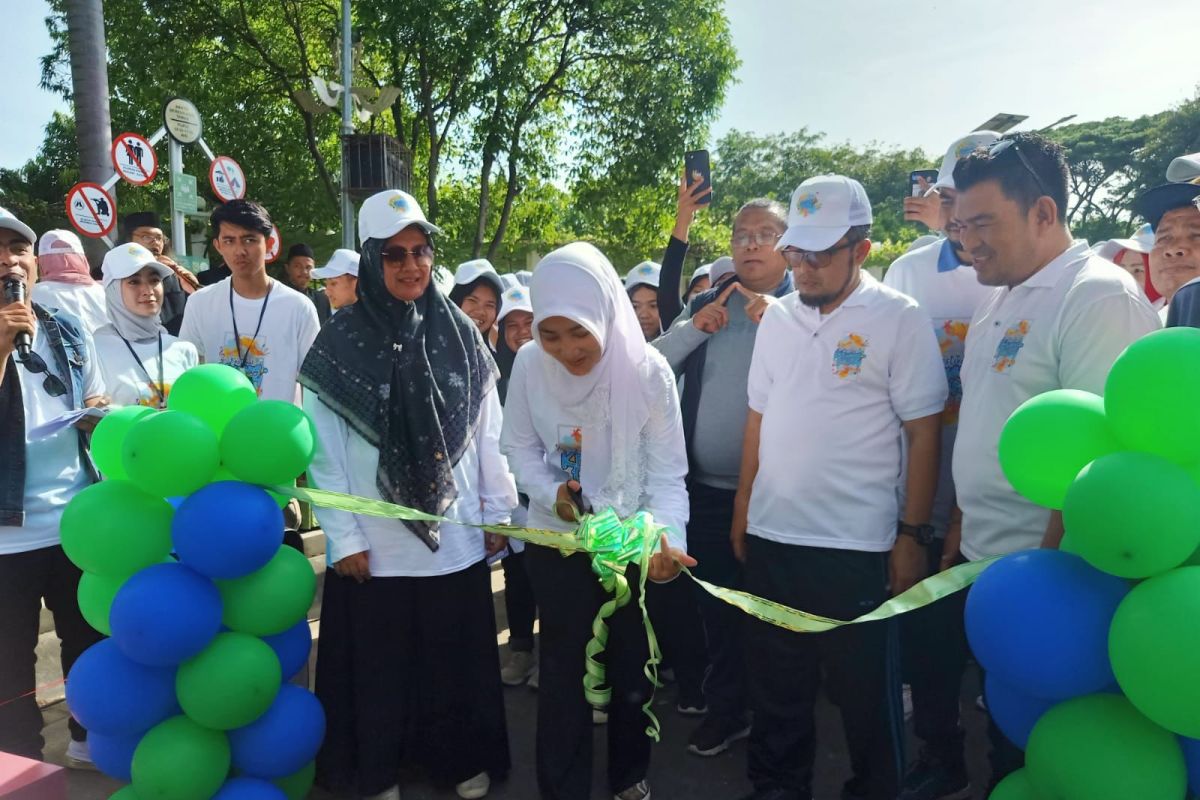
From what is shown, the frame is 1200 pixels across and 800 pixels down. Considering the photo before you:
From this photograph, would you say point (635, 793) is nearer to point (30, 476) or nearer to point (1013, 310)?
point (1013, 310)

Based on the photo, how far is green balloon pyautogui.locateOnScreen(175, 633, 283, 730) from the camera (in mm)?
2164

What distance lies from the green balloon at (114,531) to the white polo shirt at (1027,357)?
7.70 ft

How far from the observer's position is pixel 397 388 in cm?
256

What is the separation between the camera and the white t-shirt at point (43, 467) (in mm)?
2664

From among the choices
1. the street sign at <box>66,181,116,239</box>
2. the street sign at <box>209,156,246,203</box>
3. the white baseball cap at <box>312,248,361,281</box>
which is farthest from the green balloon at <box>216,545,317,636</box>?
the street sign at <box>209,156,246,203</box>

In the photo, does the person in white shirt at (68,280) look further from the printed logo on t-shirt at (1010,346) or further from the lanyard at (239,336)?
the printed logo on t-shirt at (1010,346)

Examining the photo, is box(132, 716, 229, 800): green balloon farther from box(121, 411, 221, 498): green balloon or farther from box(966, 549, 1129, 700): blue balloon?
box(966, 549, 1129, 700): blue balloon

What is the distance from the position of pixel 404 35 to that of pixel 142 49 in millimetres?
4727

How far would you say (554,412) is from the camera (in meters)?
2.48

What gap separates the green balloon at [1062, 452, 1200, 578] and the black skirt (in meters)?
1.90

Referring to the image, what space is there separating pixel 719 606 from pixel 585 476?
1.08 meters

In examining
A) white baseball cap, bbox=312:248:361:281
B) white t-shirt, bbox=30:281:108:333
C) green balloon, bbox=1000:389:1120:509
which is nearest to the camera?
green balloon, bbox=1000:389:1120:509

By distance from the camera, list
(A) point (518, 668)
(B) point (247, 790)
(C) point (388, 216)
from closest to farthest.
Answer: (B) point (247, 790)
(C) point (388, 216)
(A) point (518, 668)

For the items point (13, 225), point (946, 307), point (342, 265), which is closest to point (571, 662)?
point (946, 307)
